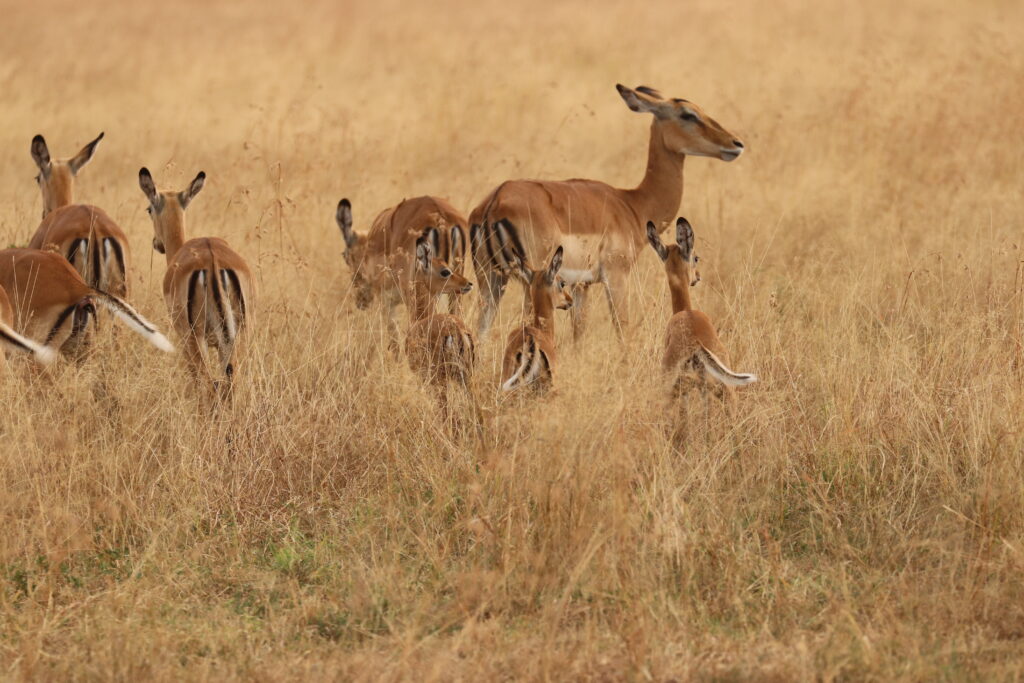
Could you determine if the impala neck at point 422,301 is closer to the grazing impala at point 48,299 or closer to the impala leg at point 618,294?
the impala leg at point 618,294

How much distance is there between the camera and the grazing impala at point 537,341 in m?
6.02

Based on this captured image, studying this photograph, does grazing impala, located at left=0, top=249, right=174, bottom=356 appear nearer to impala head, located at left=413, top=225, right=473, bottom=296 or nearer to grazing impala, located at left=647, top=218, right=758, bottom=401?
impala head, located at left=413, top=225, right=473, bottom=296

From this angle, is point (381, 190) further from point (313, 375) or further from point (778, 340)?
point (778, 340)

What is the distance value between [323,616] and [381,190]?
689 cm

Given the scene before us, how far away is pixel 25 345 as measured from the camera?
462 centimetres

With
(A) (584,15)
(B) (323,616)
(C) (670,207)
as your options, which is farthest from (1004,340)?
(A) (584,15)

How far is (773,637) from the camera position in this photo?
4.14m

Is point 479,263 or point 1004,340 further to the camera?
point 479,263

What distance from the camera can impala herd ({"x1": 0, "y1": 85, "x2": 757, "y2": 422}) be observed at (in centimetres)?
616

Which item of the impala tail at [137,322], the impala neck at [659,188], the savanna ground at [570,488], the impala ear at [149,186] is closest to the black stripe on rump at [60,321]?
the savanna ground at [570,488]

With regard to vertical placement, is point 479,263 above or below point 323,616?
above

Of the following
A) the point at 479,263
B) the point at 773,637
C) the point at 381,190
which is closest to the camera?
the point at 773,637

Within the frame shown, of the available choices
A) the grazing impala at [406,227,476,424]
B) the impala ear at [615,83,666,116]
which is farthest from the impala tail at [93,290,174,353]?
the impala ear at [615,83,666,116]

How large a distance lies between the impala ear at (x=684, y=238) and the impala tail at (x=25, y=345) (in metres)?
2.91
